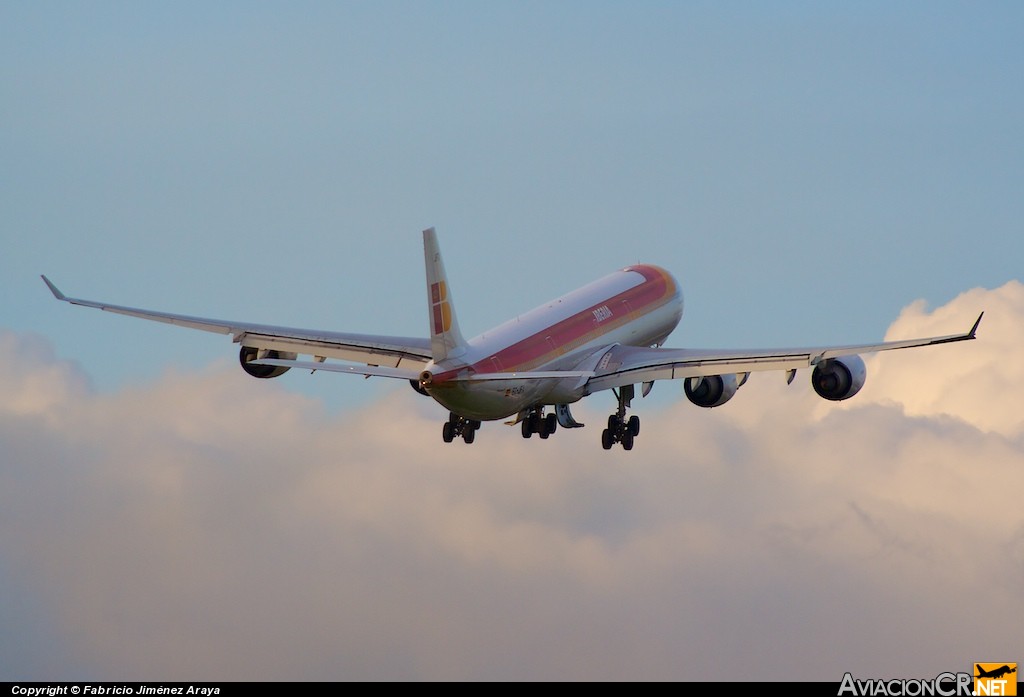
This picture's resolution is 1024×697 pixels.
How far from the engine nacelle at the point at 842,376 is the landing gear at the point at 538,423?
9.36m

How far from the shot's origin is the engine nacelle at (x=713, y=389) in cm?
7456

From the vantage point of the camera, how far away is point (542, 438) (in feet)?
239

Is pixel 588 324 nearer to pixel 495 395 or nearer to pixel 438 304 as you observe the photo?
pixel 495 395

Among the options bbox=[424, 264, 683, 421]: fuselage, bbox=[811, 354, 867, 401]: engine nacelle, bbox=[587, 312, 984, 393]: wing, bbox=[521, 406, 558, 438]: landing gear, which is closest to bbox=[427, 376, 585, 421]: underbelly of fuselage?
bbox=[424, 264, 683, 421]: fuselage

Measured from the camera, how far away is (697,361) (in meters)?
71.4

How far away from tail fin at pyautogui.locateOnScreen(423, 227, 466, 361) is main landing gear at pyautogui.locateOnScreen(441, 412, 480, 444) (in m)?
7.46

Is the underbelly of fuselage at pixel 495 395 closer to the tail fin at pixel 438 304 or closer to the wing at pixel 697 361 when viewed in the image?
the tail fin at pixel 438 304

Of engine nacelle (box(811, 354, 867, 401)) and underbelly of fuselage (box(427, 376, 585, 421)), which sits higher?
engine nacelle (box(811, 354, 867, 401))

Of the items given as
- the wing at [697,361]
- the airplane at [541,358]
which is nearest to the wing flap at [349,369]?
the airplane at [541,358]

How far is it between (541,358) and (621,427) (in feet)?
19.2

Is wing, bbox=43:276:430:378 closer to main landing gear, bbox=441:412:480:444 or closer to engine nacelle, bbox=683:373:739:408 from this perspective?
main landing gear, bbox=441:412:480:444

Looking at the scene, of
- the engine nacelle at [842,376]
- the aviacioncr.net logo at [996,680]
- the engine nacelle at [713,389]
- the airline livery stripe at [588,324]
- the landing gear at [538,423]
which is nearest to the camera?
the aviacioncr.net logo at [996,680]

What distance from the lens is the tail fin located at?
206 ft

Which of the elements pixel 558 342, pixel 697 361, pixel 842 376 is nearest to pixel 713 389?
pixel 697 361
